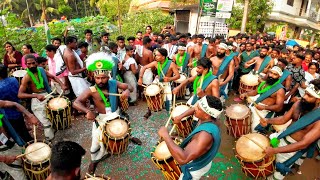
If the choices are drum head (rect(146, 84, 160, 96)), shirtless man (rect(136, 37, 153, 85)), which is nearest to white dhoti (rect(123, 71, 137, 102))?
shirtless man (rect(136, 37, 153, 85))

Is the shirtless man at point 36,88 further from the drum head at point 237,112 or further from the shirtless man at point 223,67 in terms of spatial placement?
the shirtless man at point 223,67

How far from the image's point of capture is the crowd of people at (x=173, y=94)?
8.84 ft

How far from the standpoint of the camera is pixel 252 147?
3430 mm

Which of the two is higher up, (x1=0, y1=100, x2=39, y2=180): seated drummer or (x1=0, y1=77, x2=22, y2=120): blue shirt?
(x1=0, y1=77, x2=22, y2=120): blue shirt

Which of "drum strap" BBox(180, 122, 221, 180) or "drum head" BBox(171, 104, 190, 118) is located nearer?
"drum strap" BBox(180, 122, 221, 180)

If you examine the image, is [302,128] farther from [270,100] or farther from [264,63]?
[264,63]

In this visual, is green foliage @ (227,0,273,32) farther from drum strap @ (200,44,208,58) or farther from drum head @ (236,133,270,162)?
drum head @ (236,133,270,162)

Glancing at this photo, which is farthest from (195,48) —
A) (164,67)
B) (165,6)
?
(165,6)

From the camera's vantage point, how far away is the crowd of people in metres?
2.70

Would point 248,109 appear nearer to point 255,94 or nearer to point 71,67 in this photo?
point 255,94

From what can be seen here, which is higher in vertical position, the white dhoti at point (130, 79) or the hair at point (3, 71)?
the hair at point (3, 71)

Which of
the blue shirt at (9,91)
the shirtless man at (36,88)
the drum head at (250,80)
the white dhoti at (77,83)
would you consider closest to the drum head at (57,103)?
the shirtless man at (36,88)

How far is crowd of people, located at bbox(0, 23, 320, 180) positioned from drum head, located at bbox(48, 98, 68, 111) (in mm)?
164

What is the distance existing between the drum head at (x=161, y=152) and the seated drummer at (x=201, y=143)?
30 centimetres
